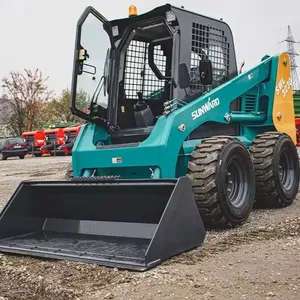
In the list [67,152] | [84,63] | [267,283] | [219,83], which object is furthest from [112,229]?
[67,152]

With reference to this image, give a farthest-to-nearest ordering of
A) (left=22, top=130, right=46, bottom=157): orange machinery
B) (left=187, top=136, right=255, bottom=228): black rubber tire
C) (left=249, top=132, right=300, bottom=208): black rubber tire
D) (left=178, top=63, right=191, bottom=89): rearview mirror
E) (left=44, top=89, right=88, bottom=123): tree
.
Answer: (left=44, top=89, right=88, bottom=123): tree
(left=22, top=130, right=46, bottom=157): orange machinery
(left=249, top=132, right=300, bottom=208): black rubber tire
(left=178, top=63, right=191, bottom=89): rearview mirror
(left=187, top=136, right=255, bottom=228): black rubber tire

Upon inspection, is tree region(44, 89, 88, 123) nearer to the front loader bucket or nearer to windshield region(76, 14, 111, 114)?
windshield region(76, 14, 111, 114)

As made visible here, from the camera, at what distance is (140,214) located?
4.75m

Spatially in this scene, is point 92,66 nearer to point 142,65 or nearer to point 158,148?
point 142,65

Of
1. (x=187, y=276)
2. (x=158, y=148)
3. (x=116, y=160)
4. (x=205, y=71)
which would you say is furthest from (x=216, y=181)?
(x=187, y=276)

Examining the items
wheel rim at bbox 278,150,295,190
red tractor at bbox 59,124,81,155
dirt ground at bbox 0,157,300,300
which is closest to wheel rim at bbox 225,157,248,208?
dirt ground at bbox 0,157,300,300

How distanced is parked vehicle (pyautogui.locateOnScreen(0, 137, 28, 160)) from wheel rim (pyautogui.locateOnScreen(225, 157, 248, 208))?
956 inches

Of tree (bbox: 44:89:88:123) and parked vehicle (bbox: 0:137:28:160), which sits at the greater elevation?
tree (bbox: 44:89:88:123)

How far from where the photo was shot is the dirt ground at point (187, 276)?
3.30m

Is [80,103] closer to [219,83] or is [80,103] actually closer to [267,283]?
[219,83]

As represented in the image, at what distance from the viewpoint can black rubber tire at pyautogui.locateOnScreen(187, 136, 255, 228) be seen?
4957mm

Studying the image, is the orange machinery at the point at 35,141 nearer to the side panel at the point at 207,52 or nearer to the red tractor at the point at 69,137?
the red tractor at the point at 69,137

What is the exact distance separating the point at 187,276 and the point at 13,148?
1029 inches

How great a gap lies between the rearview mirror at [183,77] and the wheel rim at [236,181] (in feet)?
3.50
